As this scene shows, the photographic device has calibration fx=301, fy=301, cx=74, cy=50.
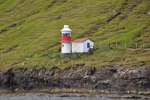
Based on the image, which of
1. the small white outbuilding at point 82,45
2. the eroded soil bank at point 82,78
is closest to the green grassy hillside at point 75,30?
the eroded soil bank at point 82,78

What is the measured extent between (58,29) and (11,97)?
55529 millimetres

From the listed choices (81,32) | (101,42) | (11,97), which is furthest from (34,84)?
(81,32)

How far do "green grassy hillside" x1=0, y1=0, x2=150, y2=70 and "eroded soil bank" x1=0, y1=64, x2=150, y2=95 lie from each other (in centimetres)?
229

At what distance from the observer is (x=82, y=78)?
6538cm

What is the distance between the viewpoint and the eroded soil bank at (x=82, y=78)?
6056cm

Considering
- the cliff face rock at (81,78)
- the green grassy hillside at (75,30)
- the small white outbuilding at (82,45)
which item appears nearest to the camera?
the cliff face rock at (81,78)

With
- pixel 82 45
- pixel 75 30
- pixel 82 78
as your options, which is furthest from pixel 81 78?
pixel 75 30

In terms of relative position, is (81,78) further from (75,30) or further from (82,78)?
(75,30)

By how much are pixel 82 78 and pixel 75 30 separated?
155 ft

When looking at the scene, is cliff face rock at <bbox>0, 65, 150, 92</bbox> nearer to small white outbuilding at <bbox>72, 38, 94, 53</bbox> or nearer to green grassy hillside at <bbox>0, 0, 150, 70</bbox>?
green grassy hillside at <bbox>0, 0, 150, 70</bbox>

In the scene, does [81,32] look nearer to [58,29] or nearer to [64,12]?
[58,29]

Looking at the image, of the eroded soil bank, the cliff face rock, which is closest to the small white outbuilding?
the eroded soil bank

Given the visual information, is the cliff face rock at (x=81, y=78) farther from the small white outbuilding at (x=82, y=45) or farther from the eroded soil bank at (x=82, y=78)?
the small white outbuilding at (x=82, y=45)

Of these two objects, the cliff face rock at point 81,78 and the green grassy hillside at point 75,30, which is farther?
the green grassy hillside at point 75,30
